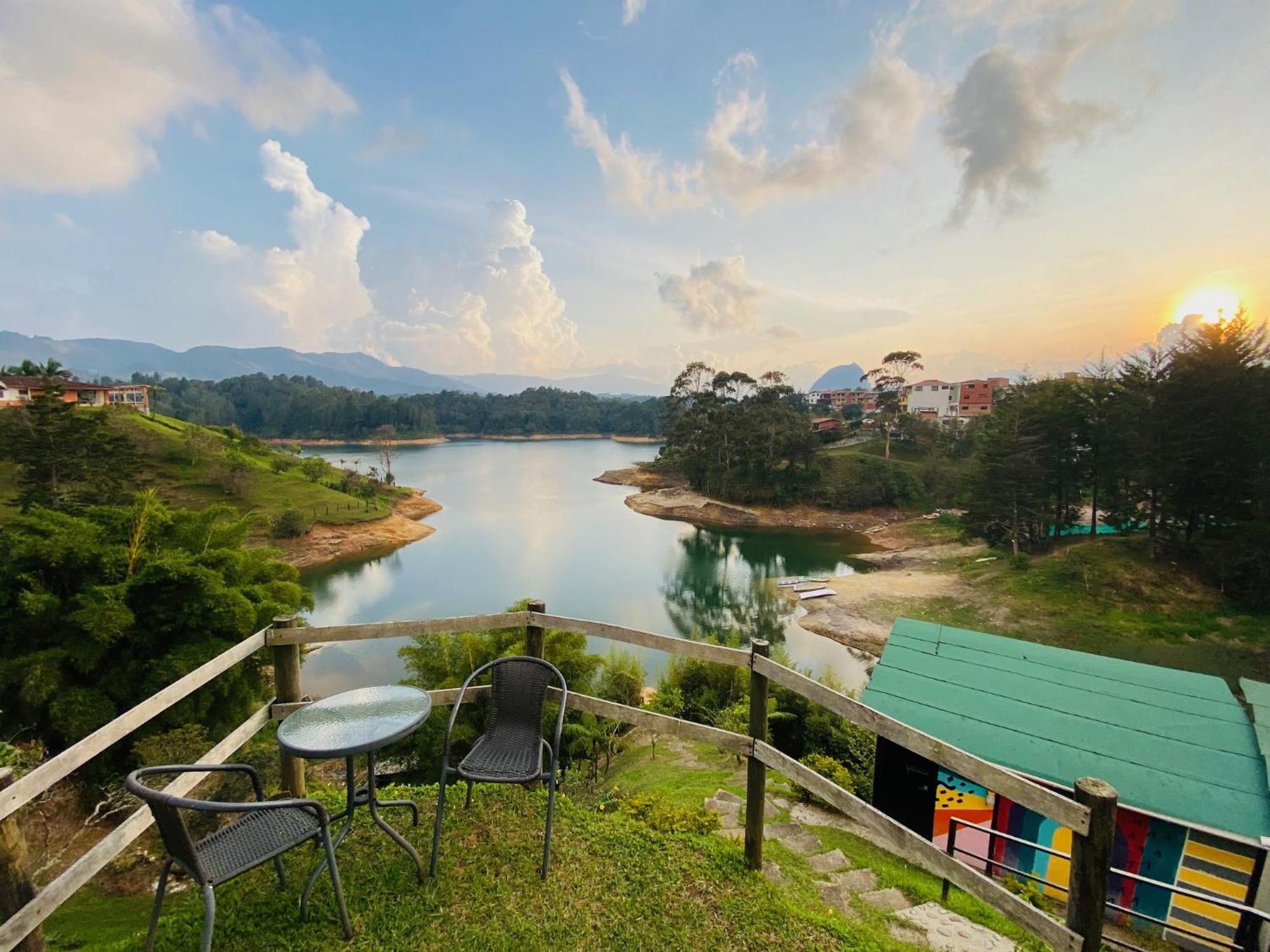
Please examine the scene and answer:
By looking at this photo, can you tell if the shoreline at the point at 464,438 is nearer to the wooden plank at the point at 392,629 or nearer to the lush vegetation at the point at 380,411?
the lush vegetation at the point at 380,411

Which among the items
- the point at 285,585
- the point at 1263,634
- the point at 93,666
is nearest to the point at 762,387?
the point at 1263,634

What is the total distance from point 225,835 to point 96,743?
1.90 feet

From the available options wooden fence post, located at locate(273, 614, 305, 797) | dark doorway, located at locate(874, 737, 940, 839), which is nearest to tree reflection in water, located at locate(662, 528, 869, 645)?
dark doorway, located at locate(874, 737, 940, 839)

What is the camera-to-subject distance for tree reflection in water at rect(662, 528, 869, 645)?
20156mm

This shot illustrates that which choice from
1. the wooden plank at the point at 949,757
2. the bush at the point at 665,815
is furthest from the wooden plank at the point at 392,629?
the wooden plank at the point at 949,757

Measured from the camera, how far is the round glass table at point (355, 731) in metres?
2.31

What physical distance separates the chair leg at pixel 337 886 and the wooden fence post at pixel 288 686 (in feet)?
3.12

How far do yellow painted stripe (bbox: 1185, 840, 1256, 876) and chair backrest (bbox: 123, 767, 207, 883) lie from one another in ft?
21.1

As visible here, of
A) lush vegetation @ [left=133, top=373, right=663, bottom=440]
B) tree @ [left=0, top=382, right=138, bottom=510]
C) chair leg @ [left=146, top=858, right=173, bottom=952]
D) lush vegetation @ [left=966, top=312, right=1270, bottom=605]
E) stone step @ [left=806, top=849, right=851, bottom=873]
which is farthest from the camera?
lush vegetation @ [left=133, top=373, right=663, bottom=440]

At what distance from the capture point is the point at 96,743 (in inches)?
78.9

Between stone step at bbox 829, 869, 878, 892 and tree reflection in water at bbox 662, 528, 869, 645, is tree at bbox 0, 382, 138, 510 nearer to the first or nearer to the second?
tree reflection in water at bbox 662, 528, 869, 645

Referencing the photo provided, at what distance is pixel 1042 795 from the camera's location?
1770 mm

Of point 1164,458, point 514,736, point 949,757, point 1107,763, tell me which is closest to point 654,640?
point 514,736

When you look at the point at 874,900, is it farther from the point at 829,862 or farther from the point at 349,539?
the point at 349,539
